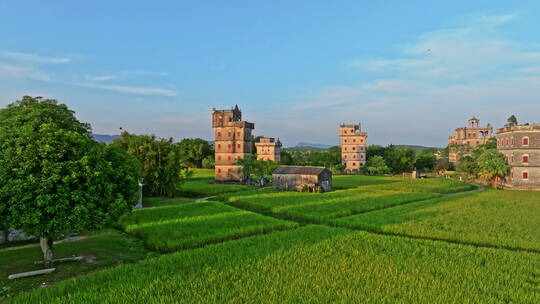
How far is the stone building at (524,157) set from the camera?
47.3 metres

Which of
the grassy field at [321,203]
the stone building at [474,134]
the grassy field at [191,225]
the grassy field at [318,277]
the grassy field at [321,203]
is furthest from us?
the stone building at [474,134]

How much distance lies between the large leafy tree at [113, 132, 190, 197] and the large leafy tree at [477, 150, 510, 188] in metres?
49.5

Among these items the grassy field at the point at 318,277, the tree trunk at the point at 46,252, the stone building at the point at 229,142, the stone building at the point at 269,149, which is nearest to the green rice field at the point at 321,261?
the grassy field at the point at 318,277

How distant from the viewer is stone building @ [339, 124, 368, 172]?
84.6 meters

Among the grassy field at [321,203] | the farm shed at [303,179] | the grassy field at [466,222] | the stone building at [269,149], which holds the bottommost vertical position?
the grassy field at [466,222]

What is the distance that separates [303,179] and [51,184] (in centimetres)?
3404

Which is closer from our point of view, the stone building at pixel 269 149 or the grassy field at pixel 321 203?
the grassy field at pixel 321 203

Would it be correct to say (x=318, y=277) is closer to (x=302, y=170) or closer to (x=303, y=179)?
(x=303, y=179)

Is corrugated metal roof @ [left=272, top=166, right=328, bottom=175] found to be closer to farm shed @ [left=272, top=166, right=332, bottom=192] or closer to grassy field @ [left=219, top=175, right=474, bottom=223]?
farm shed @ [left=272, top=166, right=332, bottom=192]

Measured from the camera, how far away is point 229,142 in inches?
2154

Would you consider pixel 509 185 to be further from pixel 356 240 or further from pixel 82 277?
pixel 82 277

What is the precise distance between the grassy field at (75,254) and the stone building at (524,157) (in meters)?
57.9

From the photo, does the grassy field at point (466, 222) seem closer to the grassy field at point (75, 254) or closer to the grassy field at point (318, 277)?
the grassy field at point (318, 277)

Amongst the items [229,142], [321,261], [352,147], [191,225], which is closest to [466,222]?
[321,261]
